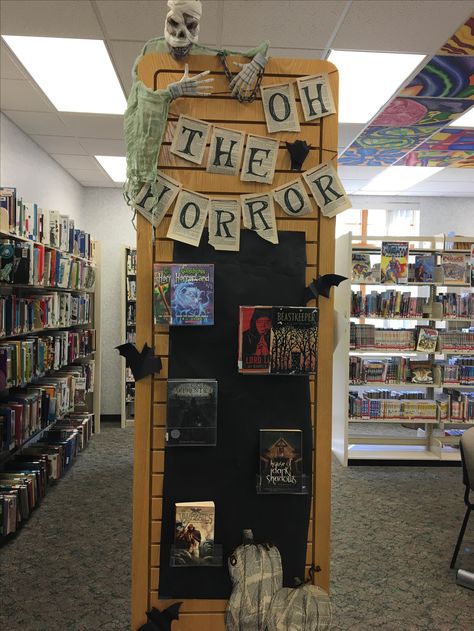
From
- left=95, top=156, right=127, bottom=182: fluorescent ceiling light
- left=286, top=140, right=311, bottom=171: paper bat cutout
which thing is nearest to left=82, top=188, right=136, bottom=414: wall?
left=95, top=156, right=127, bottom=182: fluorescent ceiling light

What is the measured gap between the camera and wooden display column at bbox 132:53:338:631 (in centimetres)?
155

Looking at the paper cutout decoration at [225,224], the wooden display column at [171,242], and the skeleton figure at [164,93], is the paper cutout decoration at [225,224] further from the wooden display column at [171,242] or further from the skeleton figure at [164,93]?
the skeleton figure at [164,93]

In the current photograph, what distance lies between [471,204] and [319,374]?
641 centimetres

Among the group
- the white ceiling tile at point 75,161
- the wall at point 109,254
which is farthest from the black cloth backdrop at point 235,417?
the wall at point 109,254

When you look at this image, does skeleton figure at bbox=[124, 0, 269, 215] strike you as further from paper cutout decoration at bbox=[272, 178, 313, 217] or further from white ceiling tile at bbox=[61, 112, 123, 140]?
white ceiling tile at bbox=[61, 112, 123, 140]

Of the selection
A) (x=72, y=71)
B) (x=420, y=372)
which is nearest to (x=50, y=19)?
(x=72, y=71)

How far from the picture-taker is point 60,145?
467cm

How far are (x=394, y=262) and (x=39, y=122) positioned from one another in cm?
328

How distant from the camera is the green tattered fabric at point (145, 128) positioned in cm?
148

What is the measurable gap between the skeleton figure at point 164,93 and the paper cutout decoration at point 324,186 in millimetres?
324

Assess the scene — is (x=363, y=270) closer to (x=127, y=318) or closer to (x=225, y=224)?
(x=127, y=318)

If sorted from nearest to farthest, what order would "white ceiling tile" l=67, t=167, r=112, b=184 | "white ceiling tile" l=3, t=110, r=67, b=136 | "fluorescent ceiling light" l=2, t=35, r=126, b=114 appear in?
"fluorescent ceiling light" l=2, t=35, r=126, b=114 → "white ceiling tile" l=3, t=110, r=67, b=136 → "white ceiling tile" l=67, t=167, r=112, b=184

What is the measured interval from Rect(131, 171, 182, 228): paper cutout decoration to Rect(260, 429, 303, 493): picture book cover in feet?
2.45

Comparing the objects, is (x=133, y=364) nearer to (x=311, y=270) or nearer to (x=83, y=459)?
(x=311, y=270)
